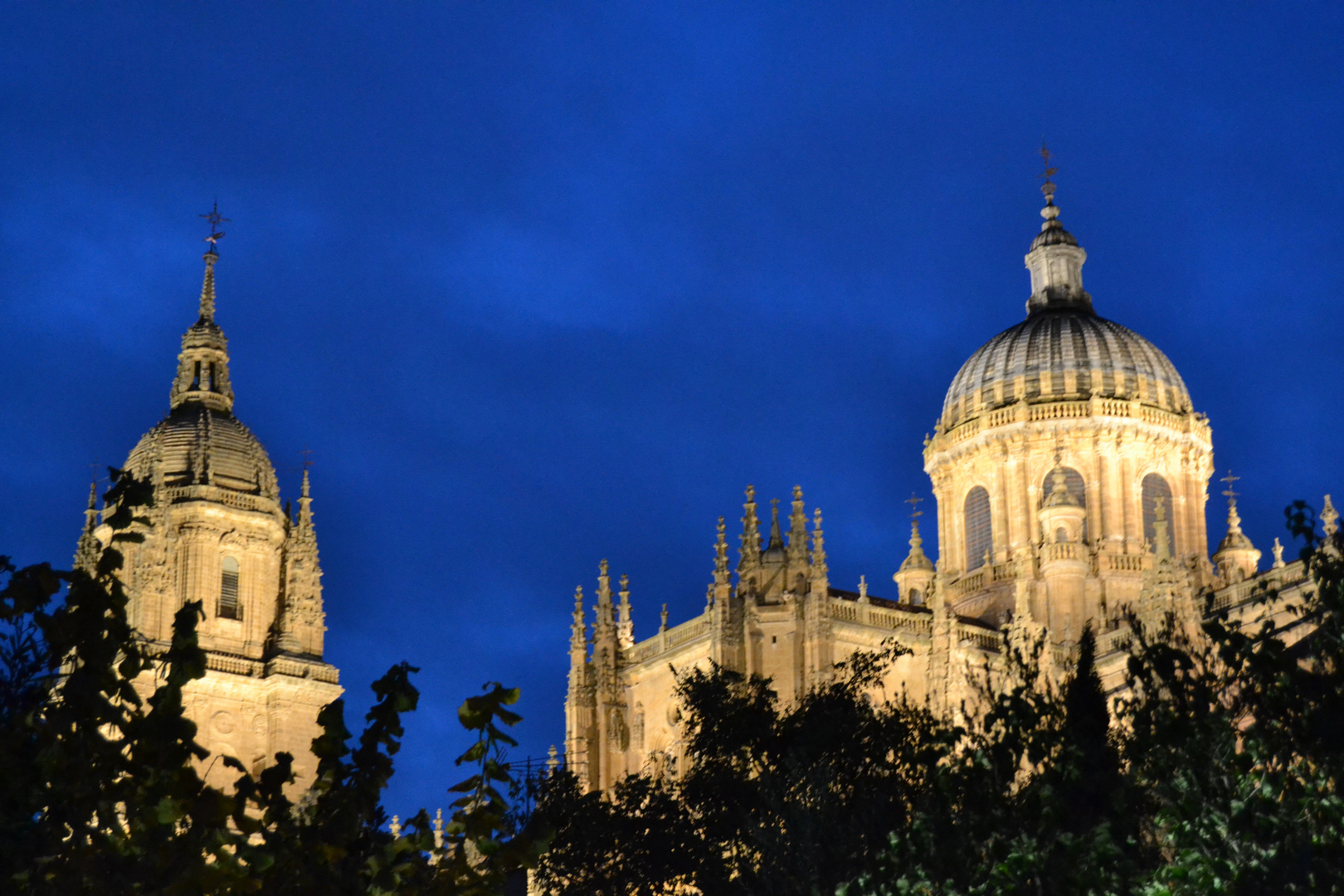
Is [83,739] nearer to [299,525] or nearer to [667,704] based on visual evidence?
[667,704]

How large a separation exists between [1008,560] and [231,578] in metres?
31.3

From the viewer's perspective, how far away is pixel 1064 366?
3199 inches

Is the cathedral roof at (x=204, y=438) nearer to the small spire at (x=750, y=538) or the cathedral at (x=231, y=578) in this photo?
the cathedral at (x=231, y=578)

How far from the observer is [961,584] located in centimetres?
7962

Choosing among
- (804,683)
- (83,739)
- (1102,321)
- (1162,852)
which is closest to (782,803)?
(1162,852)

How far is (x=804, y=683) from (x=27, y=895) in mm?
53711

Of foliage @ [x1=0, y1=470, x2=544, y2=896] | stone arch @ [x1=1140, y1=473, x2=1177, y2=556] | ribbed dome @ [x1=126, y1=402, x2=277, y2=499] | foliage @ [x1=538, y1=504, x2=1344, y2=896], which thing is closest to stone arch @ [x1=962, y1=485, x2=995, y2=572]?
stone arch @ [x1=1140, y1=473, x2=1177, y2=556]

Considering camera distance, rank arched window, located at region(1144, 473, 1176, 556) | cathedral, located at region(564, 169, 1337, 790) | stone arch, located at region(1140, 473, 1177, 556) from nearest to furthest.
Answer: cathedral, located at region(564, 169, 1337, 790), arched window, located at region(1144, 473, 1176, 556), stone arch, located at region(1140, 473, 1177, 556)

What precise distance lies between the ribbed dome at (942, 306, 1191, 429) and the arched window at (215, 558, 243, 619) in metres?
29.4

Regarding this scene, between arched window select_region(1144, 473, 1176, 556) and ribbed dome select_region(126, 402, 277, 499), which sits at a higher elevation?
ribbed dome select_region(126, 402, 277, 499)

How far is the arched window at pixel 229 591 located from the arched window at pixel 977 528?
96.6 feet

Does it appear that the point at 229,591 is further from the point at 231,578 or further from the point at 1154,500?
the point at 1154,500

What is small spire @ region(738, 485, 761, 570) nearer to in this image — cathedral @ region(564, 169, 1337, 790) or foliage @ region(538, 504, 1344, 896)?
cathedral @ region(564, 169, 1337, 790)

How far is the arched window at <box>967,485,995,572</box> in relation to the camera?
267 feet
